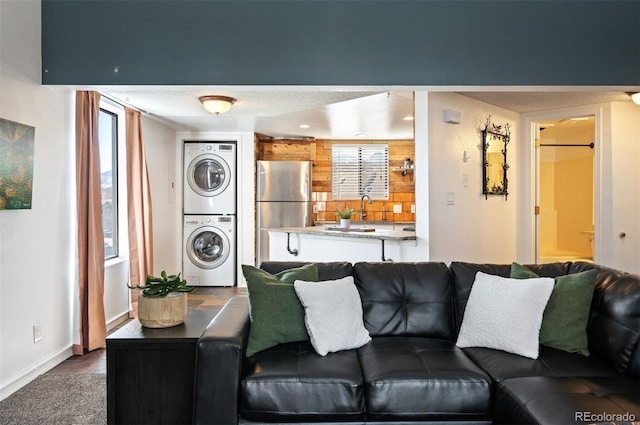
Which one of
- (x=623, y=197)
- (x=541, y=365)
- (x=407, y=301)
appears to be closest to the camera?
(x=541, y=365)

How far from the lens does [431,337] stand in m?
2.41

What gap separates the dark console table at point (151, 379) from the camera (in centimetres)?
197

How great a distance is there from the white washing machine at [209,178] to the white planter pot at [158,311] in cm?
406

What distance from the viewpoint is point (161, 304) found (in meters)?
2.11

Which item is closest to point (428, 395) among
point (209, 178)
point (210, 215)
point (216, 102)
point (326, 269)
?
point (326, 269)

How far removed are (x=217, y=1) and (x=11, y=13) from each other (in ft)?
4.28

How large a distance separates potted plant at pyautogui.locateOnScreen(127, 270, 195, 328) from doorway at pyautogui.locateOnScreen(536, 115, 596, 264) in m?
6.26

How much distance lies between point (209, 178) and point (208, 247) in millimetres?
998

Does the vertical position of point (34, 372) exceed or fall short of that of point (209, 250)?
it falls short

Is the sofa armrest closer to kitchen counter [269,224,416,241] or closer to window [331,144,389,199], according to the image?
kitchen counter [269,224,416,241]

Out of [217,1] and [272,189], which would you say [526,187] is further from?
[217,1]

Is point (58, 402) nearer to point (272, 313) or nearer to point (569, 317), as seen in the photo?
point (272, 313)

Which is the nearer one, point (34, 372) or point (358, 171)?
point (34, 372)

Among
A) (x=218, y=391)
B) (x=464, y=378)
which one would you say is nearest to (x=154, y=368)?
(x=218, y=391)
